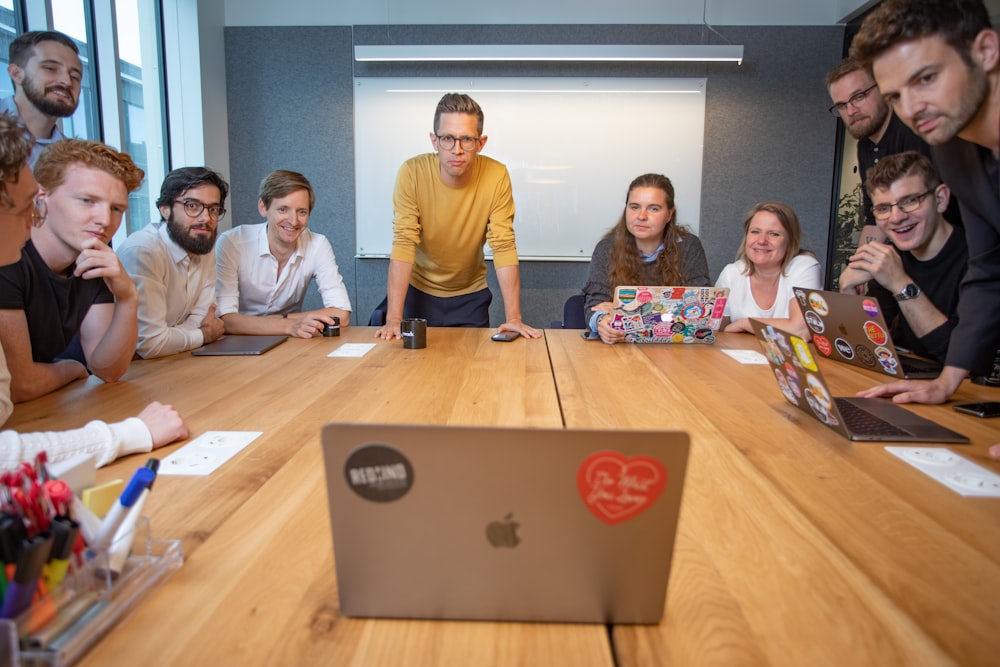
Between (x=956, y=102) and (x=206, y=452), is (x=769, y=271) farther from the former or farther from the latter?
(x=206, y=452)

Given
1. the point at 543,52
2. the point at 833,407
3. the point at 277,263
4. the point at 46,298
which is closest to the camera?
the point at 833,407

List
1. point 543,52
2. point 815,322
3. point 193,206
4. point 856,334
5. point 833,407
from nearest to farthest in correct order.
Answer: point 833,407 → point 856,334 → point 815,322 → point 193,206 → point 543,52

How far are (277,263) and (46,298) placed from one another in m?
1.21

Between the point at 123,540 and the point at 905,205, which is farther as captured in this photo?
the point at 905,205

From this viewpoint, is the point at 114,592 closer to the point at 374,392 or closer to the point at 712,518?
the point at 712,518

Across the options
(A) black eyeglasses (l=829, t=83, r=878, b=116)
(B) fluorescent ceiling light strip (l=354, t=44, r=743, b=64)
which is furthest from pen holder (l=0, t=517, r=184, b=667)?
(B) fluorescent ceiling light strip (l=354, t=44, r=743, b=64)

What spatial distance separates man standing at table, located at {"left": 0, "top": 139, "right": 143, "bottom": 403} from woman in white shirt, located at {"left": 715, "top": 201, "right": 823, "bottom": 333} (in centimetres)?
213

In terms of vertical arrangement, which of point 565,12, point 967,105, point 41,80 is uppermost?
point 565,12

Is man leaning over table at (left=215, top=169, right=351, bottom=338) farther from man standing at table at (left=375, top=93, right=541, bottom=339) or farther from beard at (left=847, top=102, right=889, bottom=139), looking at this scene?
beard at (left=847, top=102, right=889, bottom=139)

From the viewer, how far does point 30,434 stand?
1.06 metres

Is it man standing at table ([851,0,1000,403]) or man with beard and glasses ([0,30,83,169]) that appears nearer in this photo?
man standing at table ([851,0,1000,403])

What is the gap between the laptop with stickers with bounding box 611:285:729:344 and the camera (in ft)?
7.19

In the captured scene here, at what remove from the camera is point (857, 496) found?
3.31 ft

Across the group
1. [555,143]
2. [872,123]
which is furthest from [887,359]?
[555,143]
